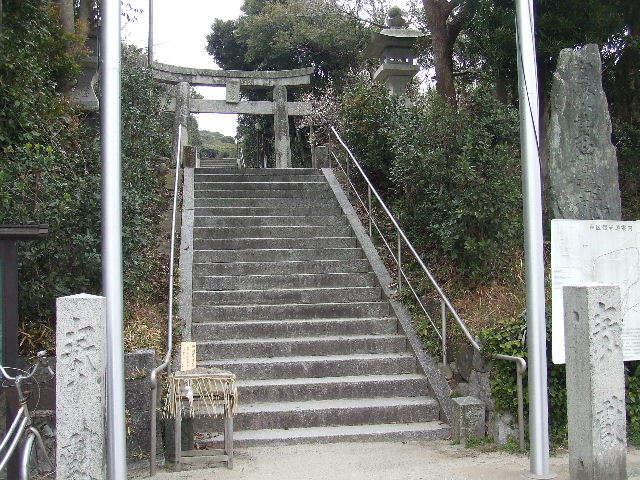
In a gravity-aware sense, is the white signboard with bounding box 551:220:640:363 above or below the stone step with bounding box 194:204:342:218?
below

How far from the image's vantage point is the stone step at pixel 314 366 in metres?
5.90

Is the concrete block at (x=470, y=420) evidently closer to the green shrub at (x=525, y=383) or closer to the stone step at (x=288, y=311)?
the green shrub at (x=525, y=383)

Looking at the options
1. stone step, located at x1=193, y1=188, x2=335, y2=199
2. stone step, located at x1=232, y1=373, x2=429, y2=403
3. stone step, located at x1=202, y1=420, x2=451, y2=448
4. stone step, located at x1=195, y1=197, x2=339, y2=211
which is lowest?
stone step, located at x1=202, y1=420, x2=451, y2=448

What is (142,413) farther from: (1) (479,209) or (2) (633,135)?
(2) (633,135)

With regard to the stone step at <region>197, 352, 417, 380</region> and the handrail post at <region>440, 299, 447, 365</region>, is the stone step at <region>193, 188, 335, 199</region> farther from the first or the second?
the handrail post at <region>440, 299, 447, 365</region>

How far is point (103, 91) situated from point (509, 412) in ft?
12.8

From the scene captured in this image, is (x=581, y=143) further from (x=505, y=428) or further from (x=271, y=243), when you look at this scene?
(x=271, y=243)

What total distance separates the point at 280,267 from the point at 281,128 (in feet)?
30.1

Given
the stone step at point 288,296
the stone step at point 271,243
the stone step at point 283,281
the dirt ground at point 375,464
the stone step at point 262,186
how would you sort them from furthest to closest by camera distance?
1. the stone step at point 262,186
2. the stone step at point 271,243
3. the stone step at point 283,281
4. the stone step at point 288,296
5. the dirt ground at point 375,464

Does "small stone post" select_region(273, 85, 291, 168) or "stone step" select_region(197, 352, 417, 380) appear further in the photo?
"small stone post" select_region(273, 85, 291, 168)

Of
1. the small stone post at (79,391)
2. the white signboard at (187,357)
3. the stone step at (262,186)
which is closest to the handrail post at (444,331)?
the white signboard at (187,357)

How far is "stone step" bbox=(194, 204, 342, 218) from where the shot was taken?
8.85m

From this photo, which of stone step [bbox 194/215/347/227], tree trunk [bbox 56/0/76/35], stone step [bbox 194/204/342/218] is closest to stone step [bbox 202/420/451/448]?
stone step [bbox 194/215/347/227]

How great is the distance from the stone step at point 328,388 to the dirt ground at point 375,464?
626mm
